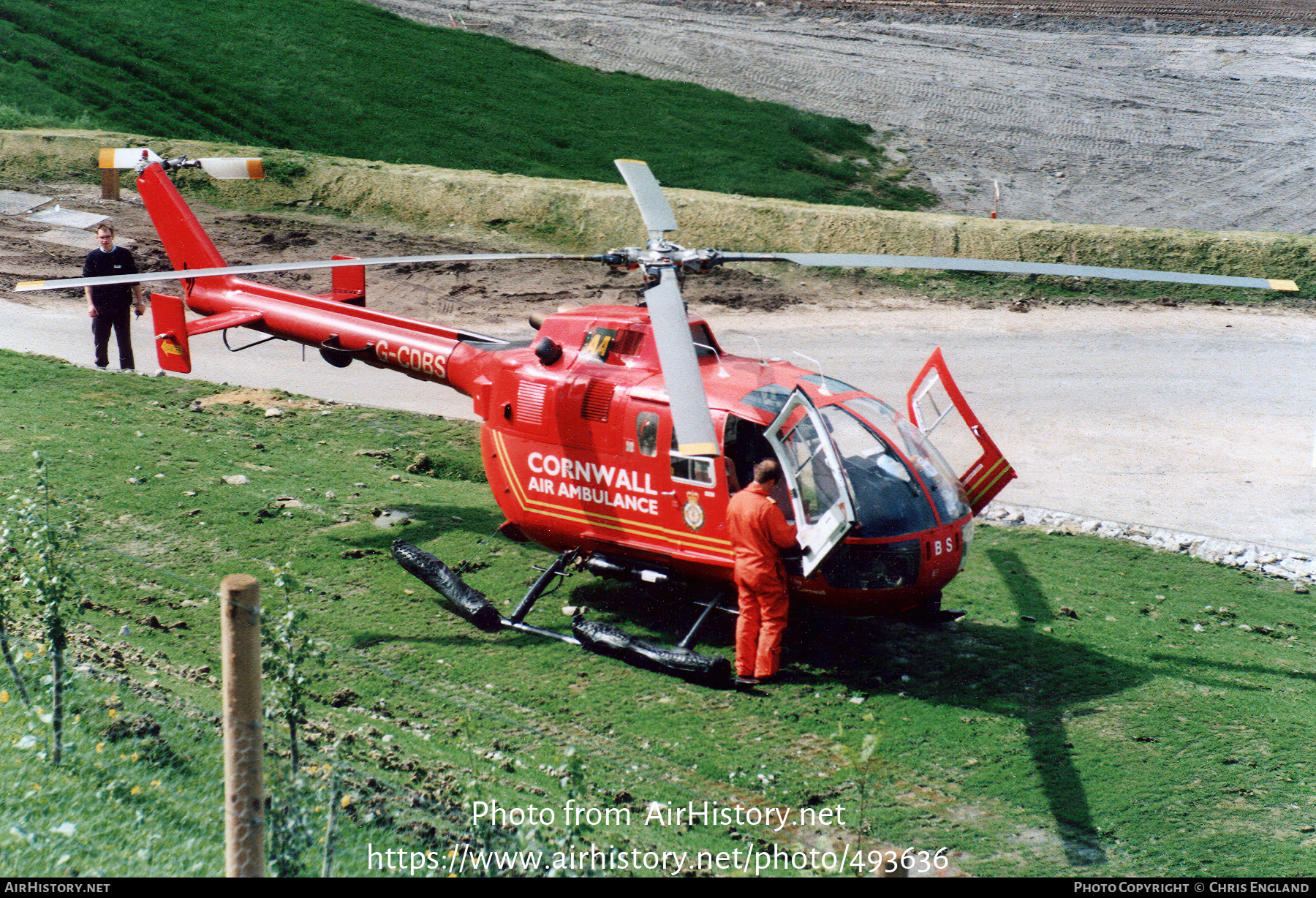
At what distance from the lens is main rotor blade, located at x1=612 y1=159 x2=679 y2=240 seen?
8.21 m

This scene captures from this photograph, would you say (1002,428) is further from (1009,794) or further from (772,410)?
(1009,794)

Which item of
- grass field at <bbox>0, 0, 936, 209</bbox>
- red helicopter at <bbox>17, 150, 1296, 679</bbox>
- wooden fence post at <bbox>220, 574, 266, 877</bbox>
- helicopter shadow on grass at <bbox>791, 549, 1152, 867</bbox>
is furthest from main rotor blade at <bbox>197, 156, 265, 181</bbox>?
grass field at <bbox>0, 0, 936, 209</bbox>

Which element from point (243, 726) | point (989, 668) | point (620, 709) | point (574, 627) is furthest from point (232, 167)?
point (989, 668)

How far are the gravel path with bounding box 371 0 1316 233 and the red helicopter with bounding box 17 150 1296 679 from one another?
1879 cm

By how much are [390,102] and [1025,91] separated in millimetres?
18701

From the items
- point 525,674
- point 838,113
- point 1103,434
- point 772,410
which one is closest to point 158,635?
point 525,674

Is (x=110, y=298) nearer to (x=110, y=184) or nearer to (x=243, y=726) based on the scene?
(x=110, y=184)

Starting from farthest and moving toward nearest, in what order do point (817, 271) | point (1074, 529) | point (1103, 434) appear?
point (817, 271)
point (1103, 434)
point (1074, 529)

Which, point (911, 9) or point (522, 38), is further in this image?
point (911, 9)

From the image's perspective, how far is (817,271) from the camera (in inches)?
790

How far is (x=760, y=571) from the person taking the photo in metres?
8.11

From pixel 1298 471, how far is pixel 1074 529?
3699mm

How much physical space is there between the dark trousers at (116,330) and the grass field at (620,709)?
2808 mm

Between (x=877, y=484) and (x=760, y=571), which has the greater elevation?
(x=877, y=484)
